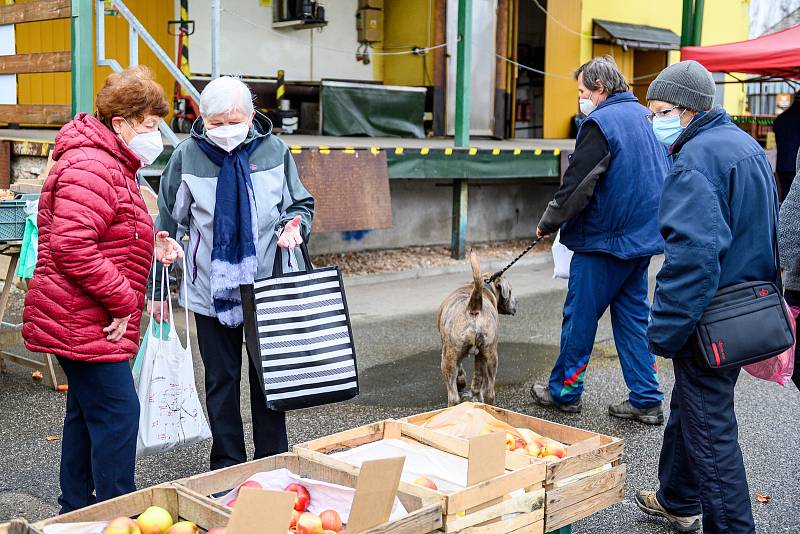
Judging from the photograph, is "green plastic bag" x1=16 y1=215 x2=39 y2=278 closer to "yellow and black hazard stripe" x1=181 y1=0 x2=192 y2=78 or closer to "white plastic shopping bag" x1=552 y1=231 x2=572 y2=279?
"white plastic shopping bag" x1=552 y1=231 x2=572 y2=279

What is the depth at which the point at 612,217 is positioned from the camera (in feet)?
16.7

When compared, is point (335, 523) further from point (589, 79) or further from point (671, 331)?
point (589, 79)

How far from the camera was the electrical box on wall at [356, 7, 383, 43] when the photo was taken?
13992 millimetres

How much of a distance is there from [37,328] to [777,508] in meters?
3.23

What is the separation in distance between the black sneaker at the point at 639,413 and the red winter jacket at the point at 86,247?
3.15m

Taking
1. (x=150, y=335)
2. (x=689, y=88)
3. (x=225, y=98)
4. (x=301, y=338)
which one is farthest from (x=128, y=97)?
(x=689, y=88)

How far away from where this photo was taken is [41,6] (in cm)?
764

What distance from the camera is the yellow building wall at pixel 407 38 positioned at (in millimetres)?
14000

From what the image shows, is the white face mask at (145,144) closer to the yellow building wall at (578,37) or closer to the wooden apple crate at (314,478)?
the wooden apple crate at (314,478)

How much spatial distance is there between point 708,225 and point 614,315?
216cm

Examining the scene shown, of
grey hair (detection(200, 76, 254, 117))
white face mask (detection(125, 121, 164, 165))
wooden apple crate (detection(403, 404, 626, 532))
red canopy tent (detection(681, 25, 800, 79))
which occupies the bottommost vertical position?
wooden apple crate (detection(403, 404, 626, 532))

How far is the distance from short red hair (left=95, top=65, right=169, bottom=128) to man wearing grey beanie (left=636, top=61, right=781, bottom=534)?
6.01ft

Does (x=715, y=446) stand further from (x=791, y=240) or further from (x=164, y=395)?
(x=164, y=395)

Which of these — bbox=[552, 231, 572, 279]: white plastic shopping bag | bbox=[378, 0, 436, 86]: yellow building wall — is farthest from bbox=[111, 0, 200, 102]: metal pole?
bbox=[378, 0, 436, 86]: yellow building wall
